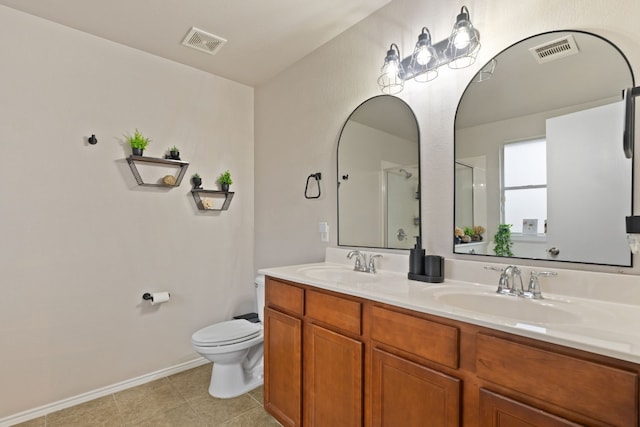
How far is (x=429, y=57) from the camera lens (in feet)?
5.31

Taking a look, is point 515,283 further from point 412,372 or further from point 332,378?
point 332,378

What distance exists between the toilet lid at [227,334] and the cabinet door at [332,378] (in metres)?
0.76

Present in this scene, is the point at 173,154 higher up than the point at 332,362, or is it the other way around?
the point at 173,154

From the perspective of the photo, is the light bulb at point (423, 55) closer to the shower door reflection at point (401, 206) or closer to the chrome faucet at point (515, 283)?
the shower door reflection at point (401, 206)

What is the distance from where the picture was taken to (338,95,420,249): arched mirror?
5.90 ft

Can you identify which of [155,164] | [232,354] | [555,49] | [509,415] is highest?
[555,49]

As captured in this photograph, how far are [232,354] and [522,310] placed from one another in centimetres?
175

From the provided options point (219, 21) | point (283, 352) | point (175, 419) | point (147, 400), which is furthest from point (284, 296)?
point (219, 21)

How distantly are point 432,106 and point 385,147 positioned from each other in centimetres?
38

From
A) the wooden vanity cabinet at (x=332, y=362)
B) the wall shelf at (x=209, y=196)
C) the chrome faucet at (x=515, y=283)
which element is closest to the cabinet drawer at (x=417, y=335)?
the wooden vanity cabinet at (x=332, y=362)

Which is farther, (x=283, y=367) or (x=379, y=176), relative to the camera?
(x=379, y=176)

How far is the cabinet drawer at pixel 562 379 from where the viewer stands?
719mm

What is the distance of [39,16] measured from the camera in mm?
2006

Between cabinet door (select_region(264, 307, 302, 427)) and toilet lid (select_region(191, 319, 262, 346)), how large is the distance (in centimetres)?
39
